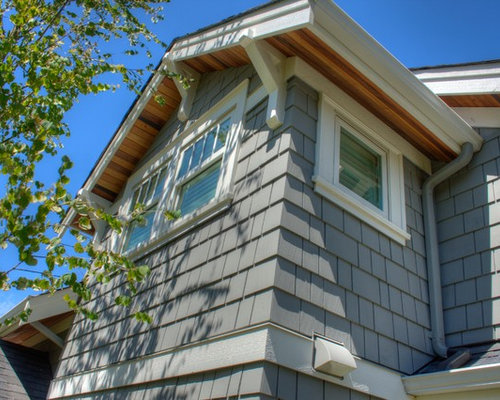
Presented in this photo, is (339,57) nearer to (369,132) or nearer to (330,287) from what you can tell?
(369,132)

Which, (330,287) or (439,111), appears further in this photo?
(439,111)

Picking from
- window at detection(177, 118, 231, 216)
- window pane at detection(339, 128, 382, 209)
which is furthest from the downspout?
window at detection(177, 118, 231, 216)

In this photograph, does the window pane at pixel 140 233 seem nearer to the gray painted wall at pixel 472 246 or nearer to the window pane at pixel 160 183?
the window pane at pixel 160 183

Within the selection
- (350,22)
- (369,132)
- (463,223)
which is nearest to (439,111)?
(369,132)

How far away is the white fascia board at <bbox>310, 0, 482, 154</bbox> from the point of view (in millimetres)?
3367

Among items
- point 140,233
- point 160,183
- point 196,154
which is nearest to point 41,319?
point 140,233

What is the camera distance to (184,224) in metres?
4.12

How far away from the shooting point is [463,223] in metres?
4.17

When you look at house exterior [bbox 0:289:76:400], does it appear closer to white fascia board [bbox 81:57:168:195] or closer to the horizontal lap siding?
white fascia board [bbox 81:57:168:195]

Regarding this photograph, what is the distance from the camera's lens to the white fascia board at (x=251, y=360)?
8.67 ft

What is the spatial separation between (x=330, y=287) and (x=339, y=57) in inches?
70.3

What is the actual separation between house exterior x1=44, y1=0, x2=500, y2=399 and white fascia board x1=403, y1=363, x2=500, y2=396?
0.01 m

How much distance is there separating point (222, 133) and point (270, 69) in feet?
3.21

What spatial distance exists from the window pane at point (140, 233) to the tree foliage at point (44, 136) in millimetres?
1191
